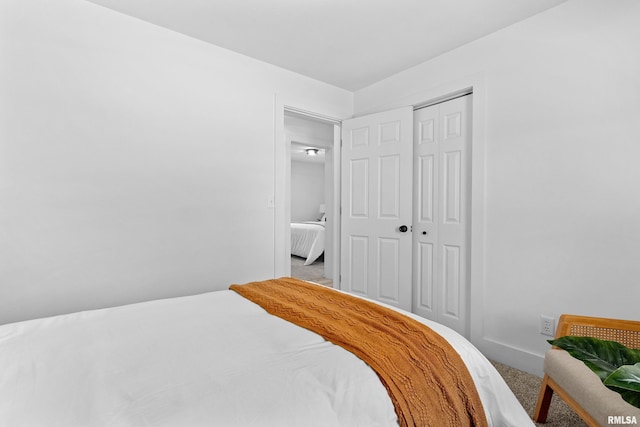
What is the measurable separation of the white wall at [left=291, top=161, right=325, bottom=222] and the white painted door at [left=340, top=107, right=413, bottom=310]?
5.06 m

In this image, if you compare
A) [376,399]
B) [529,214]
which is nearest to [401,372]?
[376,399]

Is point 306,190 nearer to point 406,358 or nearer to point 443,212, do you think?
point 443,212

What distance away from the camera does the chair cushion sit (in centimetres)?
105

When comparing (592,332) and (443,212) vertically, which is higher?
(443,212)

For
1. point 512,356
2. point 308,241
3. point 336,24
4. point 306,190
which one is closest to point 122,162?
point 336,24

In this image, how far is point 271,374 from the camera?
902 mm

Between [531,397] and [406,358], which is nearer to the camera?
[406,358]

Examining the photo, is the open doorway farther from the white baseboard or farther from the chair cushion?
the chair cushion

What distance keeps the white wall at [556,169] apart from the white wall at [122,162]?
6.03ft

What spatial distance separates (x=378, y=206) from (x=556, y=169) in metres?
1.48

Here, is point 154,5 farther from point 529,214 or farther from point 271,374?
point 529,214

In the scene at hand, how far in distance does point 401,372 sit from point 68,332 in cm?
119

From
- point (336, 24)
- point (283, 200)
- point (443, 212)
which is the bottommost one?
point (443, 212)

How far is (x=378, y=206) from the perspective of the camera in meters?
3.20
